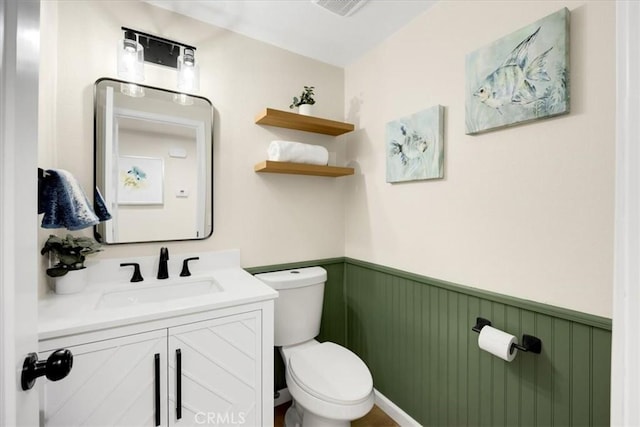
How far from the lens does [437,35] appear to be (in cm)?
149

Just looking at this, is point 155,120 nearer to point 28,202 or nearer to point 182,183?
point 182,183

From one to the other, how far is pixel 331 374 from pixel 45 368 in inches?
45.7

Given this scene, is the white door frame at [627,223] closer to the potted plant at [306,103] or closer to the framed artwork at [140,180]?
the potted plant at [306,103]

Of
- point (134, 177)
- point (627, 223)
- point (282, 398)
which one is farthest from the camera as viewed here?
point (282, 398)

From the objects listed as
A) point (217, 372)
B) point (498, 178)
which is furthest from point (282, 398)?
point (498, 178)

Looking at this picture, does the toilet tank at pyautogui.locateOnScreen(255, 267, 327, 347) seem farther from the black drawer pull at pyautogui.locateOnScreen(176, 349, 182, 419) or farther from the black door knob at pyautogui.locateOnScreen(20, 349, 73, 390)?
the black door knob at pyautogui.locateOnScreen(20, 349, 73, 390)

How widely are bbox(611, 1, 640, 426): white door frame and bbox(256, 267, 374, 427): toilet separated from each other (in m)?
1.08

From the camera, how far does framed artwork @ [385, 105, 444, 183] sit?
147cm

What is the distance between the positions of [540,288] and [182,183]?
5.76 ft

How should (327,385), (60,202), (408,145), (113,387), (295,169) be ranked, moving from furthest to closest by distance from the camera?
(295,169)
(408,145)
(327,385)
(113,387)
(60,202)

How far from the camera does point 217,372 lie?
1.18 meters

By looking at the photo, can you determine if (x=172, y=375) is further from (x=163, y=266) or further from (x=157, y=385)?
(x=163, y=266)

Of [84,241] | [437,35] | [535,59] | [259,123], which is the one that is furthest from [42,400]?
[437,35]

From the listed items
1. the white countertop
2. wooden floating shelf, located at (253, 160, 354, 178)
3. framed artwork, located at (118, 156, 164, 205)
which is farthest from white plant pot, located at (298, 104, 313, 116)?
the white countertop
